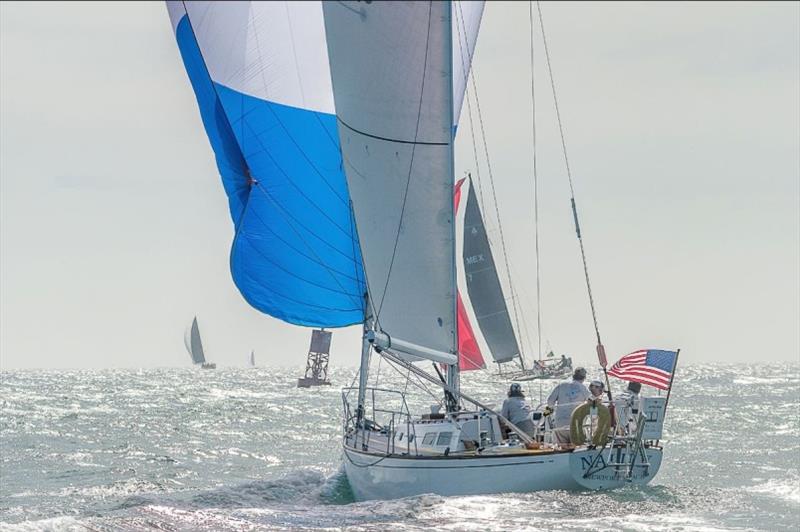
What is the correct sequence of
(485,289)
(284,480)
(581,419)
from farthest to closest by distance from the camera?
(485,289)
(284,480)
(581,419)

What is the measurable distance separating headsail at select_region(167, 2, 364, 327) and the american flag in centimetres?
464

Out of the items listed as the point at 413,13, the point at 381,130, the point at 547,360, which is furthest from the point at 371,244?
the point at 547,360

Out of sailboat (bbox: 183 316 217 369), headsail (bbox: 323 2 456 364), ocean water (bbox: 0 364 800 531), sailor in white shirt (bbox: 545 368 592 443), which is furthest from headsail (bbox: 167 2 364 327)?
sailboat (bbox: 183 316 217 369)

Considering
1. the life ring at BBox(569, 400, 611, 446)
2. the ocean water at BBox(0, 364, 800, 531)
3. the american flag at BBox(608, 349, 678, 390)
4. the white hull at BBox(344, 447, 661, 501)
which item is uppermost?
the american flag at BBox(608, 349, 678, 390)

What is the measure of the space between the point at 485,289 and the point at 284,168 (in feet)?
105

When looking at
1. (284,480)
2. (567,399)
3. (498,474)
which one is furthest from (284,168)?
(498,474)

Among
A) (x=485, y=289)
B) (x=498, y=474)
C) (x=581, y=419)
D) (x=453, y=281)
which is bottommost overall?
(x=498, y=474)

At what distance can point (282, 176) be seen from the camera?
21078mm

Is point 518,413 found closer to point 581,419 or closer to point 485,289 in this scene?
point 581,419

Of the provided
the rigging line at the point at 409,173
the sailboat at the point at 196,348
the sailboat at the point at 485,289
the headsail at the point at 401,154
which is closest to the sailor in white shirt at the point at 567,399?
the headsail at the point at 401,154

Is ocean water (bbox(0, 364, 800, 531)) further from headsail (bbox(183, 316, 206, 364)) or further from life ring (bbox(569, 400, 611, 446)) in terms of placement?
headsail (bbox(183, 316, 206, 364))

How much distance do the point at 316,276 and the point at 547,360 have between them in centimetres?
5373

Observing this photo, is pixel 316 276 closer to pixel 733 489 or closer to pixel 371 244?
pixel 371 244

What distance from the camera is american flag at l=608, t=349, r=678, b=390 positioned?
19109 mm
